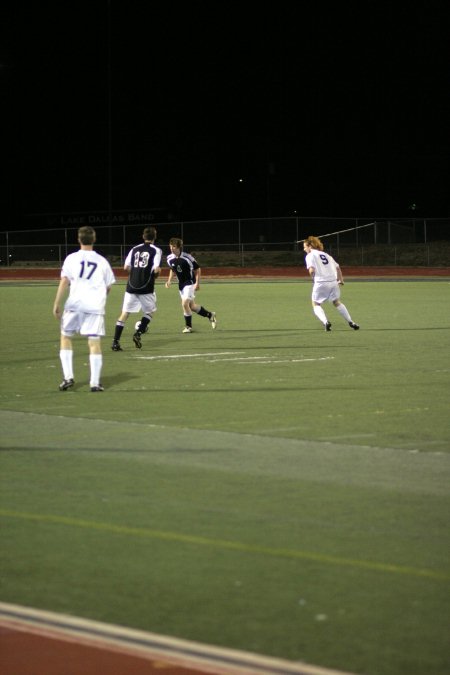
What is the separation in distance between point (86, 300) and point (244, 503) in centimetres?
676

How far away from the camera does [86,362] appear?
716 inches

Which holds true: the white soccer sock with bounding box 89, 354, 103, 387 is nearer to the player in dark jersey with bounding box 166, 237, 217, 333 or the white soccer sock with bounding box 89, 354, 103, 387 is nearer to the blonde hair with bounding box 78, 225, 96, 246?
the blonde hair with bounding box 78, 225, 96, 246

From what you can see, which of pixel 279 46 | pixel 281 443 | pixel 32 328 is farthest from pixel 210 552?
pixel 279 46

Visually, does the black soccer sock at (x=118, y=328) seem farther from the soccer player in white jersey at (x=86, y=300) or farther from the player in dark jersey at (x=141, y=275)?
the soccer player in white jersey at (x=86, y=300)

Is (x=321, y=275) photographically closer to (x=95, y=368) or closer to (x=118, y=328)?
(x=118, y=328)

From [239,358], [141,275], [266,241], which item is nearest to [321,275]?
[141,275]

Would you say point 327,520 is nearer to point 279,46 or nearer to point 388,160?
point 279,46

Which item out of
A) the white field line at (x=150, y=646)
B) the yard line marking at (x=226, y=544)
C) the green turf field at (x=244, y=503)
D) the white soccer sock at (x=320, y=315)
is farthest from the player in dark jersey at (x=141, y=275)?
the white field line at (x=150, y=646)

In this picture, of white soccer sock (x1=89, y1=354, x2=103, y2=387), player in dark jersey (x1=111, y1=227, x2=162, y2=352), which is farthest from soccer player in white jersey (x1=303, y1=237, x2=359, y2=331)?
white soccer sock (x1=89, y1=354, x2=103, y2=387)

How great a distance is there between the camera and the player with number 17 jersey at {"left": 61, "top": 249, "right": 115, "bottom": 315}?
14531 millimetres

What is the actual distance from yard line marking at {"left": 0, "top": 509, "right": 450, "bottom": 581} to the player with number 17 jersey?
6.74 metres

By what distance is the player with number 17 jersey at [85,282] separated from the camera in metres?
14.5

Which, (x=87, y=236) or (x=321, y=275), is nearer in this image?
(x=87, y=236)

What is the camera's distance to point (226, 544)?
705 centimetres
